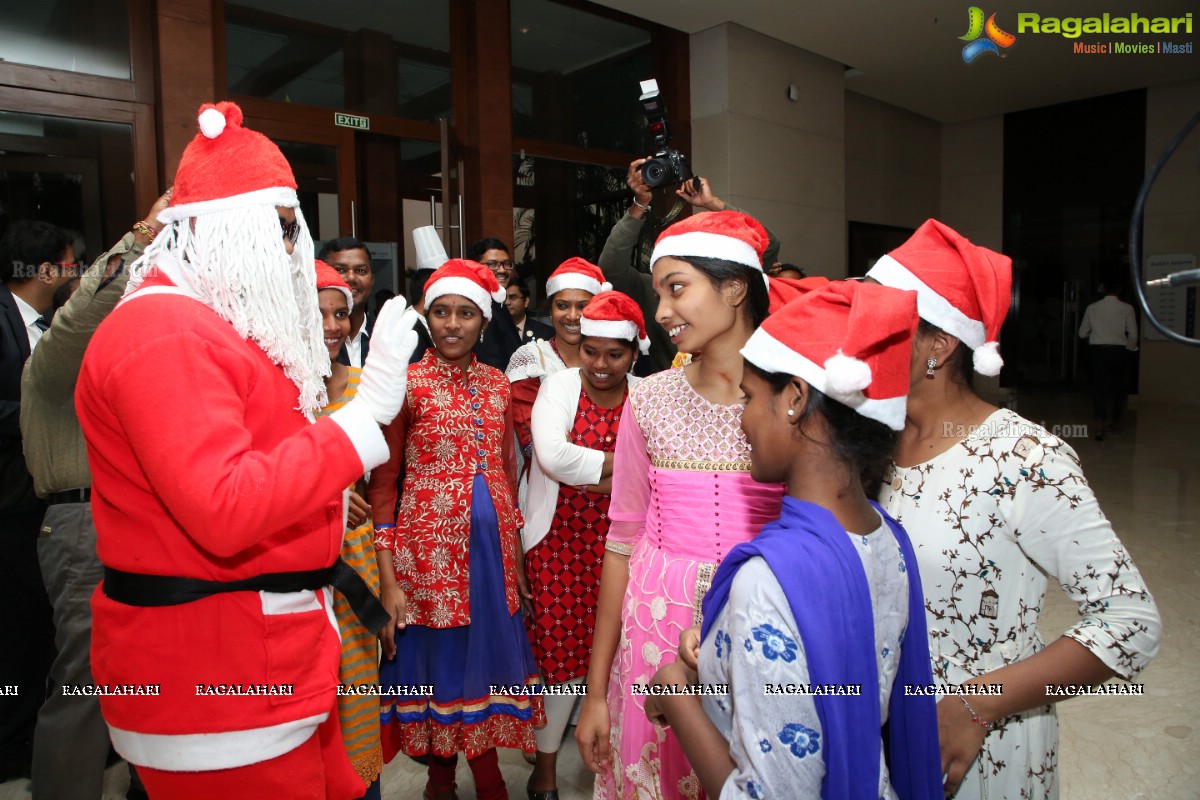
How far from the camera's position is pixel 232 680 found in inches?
47.0

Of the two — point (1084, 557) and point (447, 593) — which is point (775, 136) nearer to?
point (447, 593)

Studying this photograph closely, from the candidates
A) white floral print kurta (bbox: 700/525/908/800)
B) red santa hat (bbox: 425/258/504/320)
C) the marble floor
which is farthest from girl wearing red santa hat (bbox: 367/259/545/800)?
white floral print kurta (bbox: 700/525/908/800)

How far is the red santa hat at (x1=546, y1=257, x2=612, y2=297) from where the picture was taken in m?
3.21

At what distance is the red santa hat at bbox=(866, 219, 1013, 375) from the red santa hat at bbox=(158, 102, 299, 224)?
1073 millimetres

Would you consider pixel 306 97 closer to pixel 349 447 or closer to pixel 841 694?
pixel 349 447

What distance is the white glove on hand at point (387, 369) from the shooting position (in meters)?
1.27

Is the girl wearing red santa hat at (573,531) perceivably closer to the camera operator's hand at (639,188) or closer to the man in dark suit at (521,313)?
the camera operator's hand at (639,188)

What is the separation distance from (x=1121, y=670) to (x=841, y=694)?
→ 1.84ft

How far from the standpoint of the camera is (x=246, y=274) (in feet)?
4.15

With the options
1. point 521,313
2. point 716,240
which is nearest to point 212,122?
point 716,240

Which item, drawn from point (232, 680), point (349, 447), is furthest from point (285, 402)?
point (232, 680)

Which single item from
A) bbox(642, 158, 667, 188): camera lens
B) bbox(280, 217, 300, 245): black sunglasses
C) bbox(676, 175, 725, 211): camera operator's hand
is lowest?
bbox(280, 217, 300, 245): black sunglasses

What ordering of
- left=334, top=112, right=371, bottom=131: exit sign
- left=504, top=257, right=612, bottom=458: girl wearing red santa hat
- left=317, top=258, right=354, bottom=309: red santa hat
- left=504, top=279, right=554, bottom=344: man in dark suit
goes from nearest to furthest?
left=317, top=258, right=354, bottom=309: red santa hat → left=504, top=257, right=612, bottom=458: girl wearing red santa hat → left=504, top=279, right=554, bottom=344: man in dark suit → left=334, top=112, right=371, bottom=131: exit sign

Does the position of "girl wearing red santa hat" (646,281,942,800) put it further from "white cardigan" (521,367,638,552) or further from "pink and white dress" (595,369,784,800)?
"white cardigan" (521,367,638,552)
